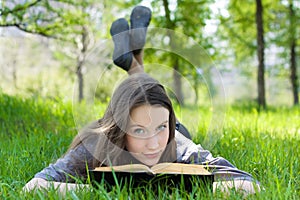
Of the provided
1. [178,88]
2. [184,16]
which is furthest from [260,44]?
[178,88]

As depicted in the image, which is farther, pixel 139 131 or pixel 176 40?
pixel 176 40

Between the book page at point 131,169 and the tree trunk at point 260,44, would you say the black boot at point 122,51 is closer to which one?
the book page at point 131,169

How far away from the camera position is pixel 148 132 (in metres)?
1.58

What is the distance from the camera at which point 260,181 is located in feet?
5.61

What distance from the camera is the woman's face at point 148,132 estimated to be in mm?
1578

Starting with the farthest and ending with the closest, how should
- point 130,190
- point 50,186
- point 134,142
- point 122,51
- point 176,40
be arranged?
point 122,51 → point 176,40 → point 134,142 → point 50,186 → point 130,190

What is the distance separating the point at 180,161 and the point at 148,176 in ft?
1.57

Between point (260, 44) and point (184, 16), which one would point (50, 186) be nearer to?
point (260, 44)

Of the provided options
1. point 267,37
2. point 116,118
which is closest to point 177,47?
point 116,118

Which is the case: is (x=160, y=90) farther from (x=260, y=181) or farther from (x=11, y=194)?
(x=11, y=194)

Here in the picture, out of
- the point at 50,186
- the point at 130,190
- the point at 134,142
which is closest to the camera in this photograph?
the point at 130,190

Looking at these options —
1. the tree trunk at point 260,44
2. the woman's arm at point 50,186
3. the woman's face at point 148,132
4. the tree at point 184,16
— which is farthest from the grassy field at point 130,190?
the tree at point 184,16

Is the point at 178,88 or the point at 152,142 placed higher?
the point at 178,88

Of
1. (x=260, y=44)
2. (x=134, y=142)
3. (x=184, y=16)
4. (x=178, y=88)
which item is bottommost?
(x=134, y=142)
